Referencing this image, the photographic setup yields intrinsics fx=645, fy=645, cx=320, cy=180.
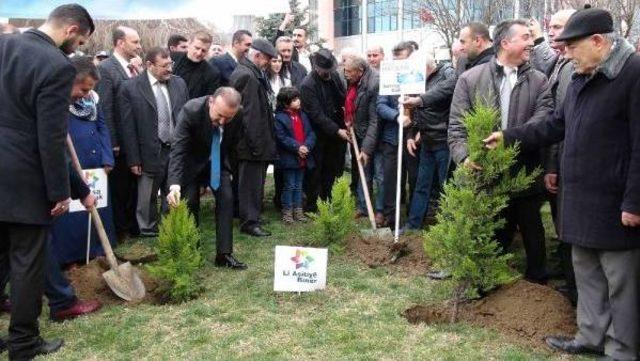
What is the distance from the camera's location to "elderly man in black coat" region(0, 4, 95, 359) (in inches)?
162

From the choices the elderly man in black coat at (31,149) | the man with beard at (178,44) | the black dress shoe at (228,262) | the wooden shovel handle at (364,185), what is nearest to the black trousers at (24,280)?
the elderly man in black coat at (31,149)

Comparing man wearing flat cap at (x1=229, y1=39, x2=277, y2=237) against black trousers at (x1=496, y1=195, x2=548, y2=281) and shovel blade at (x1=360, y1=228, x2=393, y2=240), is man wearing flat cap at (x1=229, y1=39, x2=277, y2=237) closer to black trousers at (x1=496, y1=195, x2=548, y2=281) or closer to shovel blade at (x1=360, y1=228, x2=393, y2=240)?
shovel blade at (x1=360, y1=228, x2=393, y2=240)

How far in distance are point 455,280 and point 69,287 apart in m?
3.08

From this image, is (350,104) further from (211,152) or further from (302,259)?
(302,259)

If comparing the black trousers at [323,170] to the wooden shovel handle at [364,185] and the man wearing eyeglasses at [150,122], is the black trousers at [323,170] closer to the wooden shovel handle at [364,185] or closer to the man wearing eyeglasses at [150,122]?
the wooden shovel handle at [364,185]

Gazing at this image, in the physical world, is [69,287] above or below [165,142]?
below

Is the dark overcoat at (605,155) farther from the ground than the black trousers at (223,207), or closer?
farther from the ground

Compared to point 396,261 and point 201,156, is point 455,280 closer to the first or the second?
point 396,261

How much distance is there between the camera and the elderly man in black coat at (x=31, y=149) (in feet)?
13.5

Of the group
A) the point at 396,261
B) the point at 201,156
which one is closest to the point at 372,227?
the point at 396,261

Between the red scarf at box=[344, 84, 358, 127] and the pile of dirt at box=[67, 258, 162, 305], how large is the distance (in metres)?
3.59

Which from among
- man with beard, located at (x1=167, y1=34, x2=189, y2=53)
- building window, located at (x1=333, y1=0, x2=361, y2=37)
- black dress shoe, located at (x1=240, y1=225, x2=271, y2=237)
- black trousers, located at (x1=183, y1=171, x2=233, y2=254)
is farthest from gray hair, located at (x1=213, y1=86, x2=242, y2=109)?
building window, located at (x1=333, y1=0, x2=361, y2=37)

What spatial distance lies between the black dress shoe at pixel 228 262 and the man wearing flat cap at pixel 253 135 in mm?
1325

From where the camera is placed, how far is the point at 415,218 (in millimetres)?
7633
